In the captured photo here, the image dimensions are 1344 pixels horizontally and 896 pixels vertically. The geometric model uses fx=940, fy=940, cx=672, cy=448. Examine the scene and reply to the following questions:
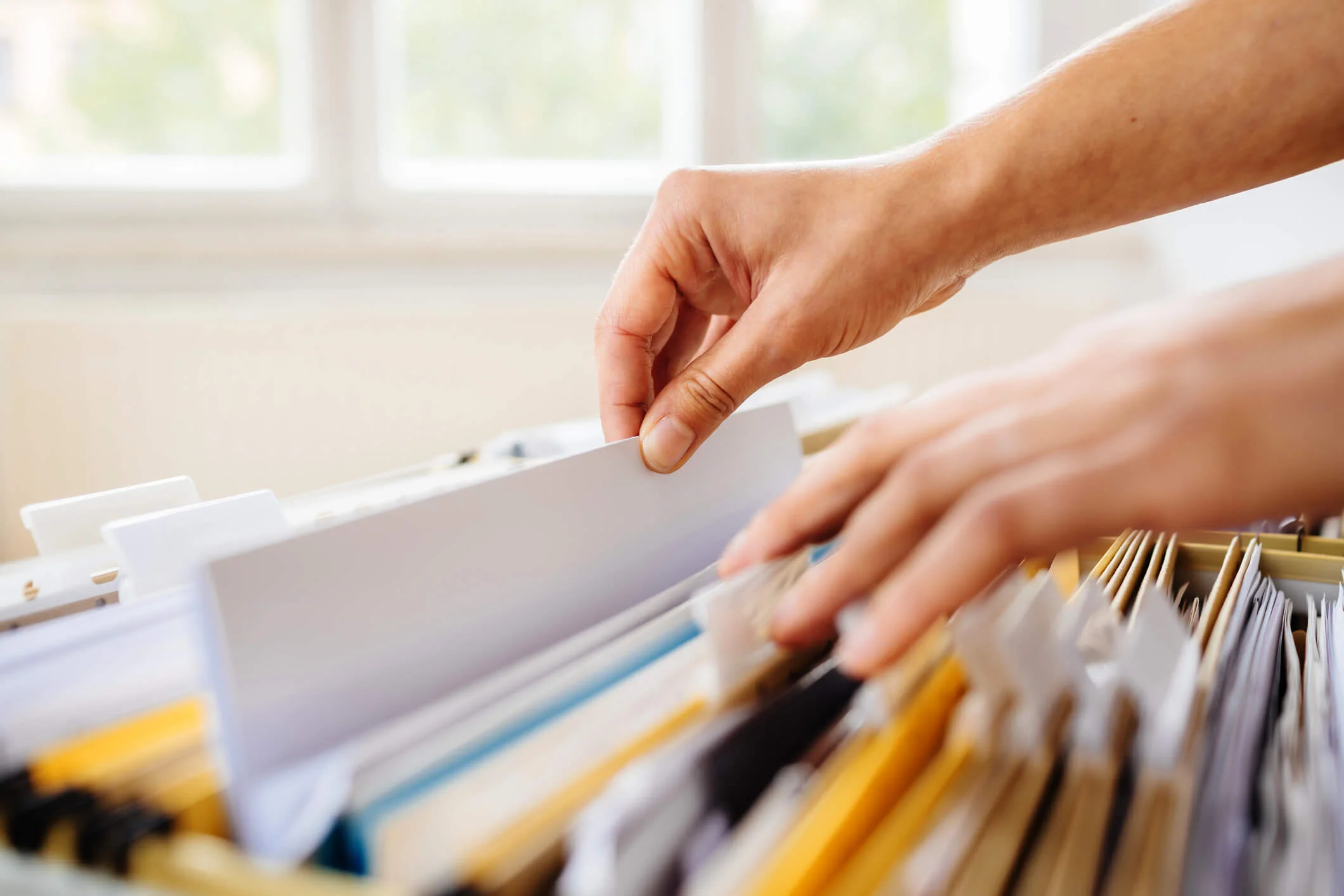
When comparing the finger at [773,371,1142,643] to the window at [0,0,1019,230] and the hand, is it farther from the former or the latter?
the window at [0,0,1019,230]

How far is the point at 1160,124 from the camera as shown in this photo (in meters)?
0.68

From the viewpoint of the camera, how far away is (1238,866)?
0.28m

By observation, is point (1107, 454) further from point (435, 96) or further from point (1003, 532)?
point (435, 96)

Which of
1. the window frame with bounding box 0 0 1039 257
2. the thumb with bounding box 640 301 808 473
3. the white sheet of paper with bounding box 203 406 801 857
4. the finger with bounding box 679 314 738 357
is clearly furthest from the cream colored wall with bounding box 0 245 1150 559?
the white sheet of paper with bounding box 203 406 801 857

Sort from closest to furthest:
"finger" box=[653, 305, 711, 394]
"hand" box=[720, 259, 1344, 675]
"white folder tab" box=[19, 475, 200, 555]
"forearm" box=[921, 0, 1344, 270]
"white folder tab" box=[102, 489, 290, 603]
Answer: "hand" box=[720, 259, 1344, 675] → "white folder tab" box=[102, 489, 290, 603] → "white folder tab" box=[19, 475, 200, 555] → "forearm" box=[921, 0, 1344, 270] → "finger" box=[653, 305, 711, 394]

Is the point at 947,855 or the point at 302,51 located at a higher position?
the point at 302,51

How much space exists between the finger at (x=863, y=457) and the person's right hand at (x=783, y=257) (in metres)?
0.28

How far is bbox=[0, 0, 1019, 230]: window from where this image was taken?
1370mm

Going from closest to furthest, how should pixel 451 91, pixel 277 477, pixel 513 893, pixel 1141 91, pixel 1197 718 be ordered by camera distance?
pixel 513 893, pixel 1197 718, pixel 1141 91, pixel 277 477, pixel 451 91

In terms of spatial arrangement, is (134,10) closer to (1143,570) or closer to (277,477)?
(277,477)

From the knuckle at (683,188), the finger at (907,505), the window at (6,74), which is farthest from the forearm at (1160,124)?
the window at (6,74)

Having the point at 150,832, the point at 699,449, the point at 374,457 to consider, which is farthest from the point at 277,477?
the point at 150,832

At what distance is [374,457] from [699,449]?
894mm

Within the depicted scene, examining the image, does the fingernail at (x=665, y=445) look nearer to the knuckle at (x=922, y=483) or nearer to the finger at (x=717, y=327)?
the knuckle at (x=922, y=483)
